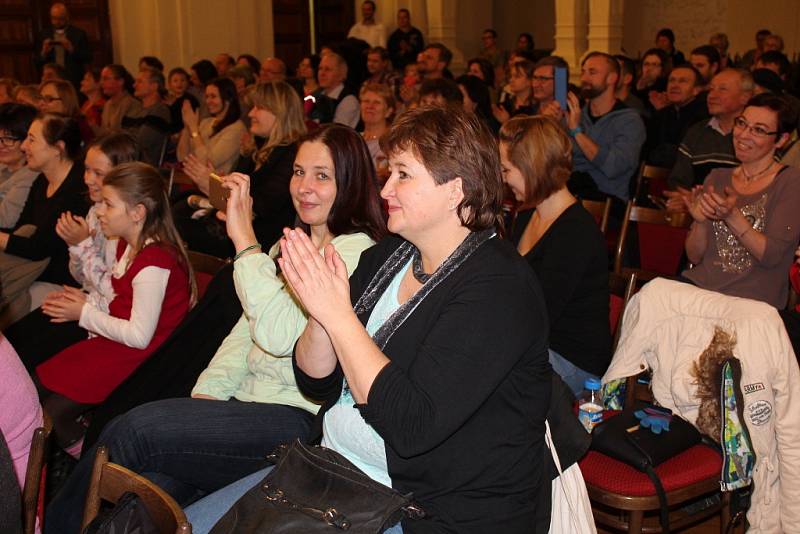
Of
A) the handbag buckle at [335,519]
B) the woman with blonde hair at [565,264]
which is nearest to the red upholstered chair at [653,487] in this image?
the woman with blonde hair at [565,264]

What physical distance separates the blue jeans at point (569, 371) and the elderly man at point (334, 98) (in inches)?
169

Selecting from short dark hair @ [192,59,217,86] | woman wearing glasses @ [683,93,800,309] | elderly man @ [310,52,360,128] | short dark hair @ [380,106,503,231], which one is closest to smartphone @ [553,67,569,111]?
woman wearing glasses @ [683,93,800,309]

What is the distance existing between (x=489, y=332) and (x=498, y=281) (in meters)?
0.12

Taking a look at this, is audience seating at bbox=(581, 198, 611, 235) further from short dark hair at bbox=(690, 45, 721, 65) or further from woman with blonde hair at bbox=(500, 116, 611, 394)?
short dark hair at bbox=(690, 45, 721, 65)

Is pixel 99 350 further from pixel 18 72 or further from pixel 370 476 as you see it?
pixel 18 72

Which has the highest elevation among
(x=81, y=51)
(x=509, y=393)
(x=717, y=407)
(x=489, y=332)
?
(x=81, y=51)

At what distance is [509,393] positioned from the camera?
1741 mm

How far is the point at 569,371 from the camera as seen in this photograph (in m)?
2.87

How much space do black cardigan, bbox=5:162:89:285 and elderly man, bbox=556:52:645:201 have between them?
2.67m

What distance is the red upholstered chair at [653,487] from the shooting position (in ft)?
7.64

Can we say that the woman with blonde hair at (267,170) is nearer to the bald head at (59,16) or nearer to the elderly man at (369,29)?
the bald head at (59,16)

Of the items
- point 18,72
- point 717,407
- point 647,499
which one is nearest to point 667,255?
point 717,407

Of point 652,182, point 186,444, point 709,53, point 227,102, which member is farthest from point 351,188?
point 709,53

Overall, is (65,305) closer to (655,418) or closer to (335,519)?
(335,519)
